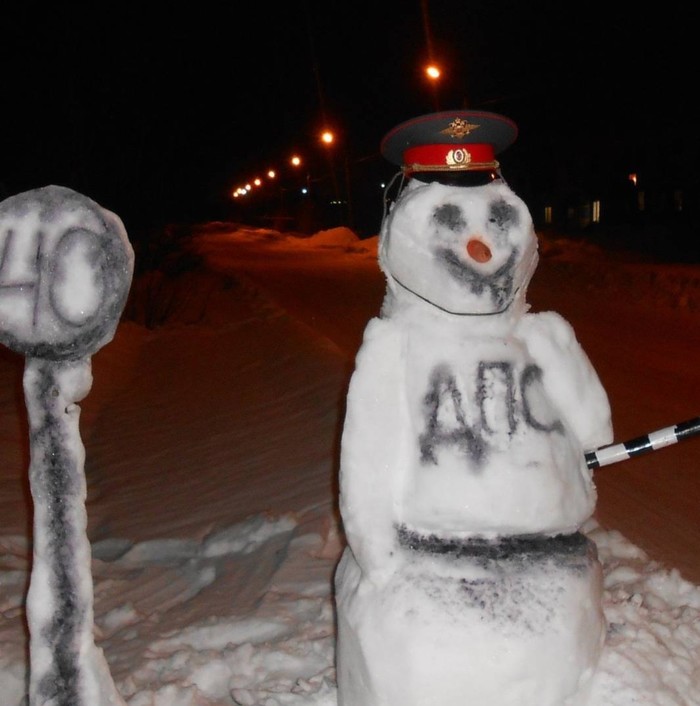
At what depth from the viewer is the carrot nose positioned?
7.73ft

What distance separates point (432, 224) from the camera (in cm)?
241

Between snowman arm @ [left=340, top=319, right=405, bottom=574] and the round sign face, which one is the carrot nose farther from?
the round sign face

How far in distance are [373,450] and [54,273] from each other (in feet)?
3.38

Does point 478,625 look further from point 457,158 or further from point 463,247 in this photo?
point 457,158

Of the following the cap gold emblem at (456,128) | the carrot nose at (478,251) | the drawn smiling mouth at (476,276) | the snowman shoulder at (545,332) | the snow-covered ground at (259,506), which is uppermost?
the cap gold emblem at (456,128)

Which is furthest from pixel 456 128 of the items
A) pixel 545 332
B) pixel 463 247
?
pixel 545 332

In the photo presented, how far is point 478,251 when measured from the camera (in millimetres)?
2359

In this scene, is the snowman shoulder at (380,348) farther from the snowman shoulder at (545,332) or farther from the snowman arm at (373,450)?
the snowman shoulder at (545,332)

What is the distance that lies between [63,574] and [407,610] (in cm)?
96

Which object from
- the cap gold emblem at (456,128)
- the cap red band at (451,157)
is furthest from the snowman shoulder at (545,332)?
the cap gold emblem at (456,128)

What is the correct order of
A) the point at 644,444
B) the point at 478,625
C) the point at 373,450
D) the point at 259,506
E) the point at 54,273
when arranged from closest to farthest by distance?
the point at 54,273
the point at 478,625
the point at 373,450
the point at 644,444
the point at 259,506

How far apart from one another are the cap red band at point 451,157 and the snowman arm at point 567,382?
520mm

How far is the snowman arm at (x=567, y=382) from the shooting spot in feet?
8.51

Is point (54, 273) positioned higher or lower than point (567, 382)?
higher
